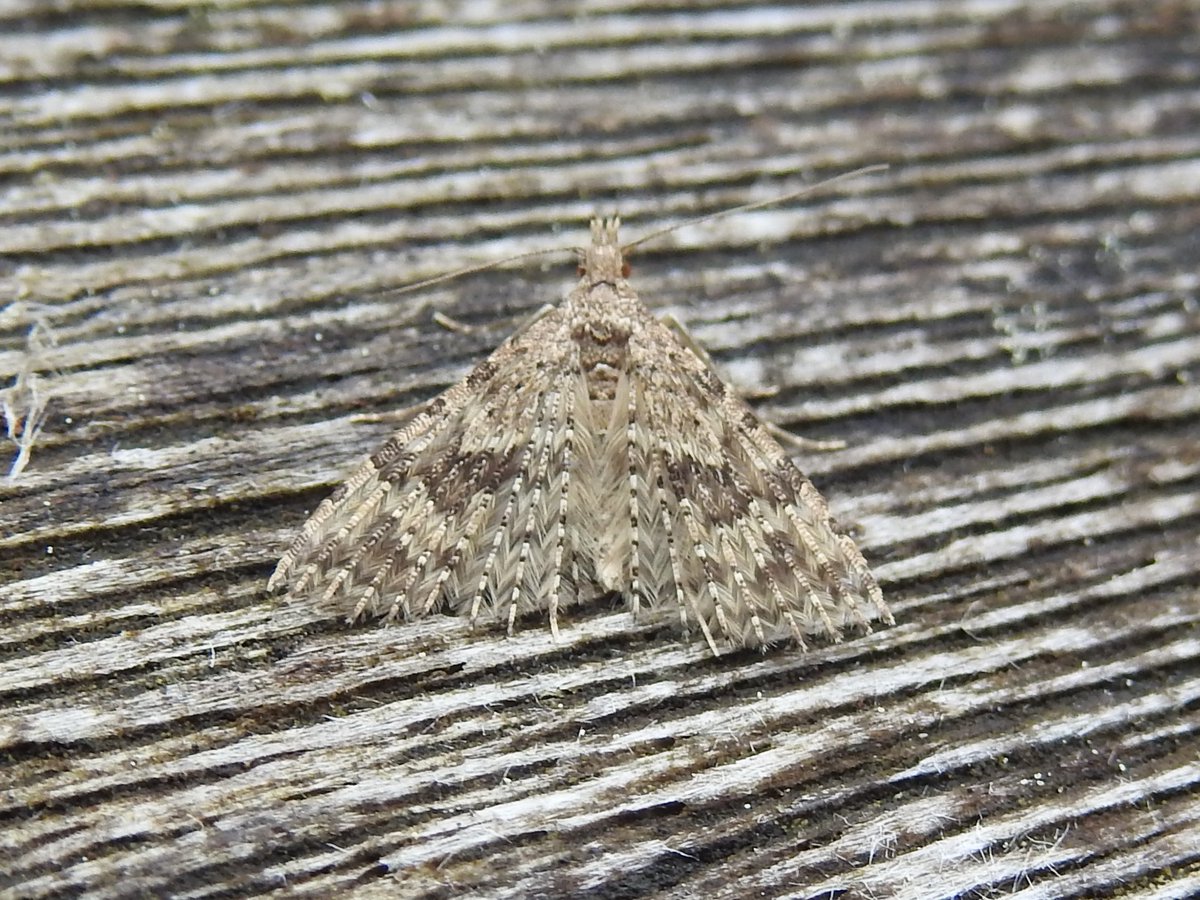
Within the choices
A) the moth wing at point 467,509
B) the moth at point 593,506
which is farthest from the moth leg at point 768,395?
the moth wing at point 467,509

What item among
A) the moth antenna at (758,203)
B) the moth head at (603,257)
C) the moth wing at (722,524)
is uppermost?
the moth antenna at (758,203)

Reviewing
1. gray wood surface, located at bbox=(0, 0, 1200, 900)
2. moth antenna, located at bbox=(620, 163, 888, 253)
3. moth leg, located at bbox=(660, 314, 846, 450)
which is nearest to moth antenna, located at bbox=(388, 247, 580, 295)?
gray wood surface, located at bbox=(0, 0, 1200, 900)

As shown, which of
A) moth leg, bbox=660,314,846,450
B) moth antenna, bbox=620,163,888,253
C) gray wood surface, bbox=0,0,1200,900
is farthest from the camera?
moth antenna, bbox=620,163,888,253

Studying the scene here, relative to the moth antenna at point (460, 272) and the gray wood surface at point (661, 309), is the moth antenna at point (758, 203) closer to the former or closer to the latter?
the gray wood surface at point (661, 309)

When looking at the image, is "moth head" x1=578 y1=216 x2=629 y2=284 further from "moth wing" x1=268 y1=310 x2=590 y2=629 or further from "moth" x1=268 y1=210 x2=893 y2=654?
"moth wing" x1=268 y1=310 x2=590 y2=629

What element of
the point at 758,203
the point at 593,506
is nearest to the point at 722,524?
the point at 593,506

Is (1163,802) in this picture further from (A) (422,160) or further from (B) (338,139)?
(B) (338,139)

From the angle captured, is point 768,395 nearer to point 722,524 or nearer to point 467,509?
point 722,524
